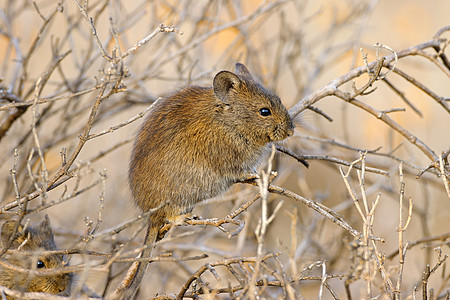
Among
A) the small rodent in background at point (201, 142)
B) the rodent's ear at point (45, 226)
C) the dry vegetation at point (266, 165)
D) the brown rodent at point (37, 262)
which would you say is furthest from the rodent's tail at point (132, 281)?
the rodent's ear at point (45, 226)

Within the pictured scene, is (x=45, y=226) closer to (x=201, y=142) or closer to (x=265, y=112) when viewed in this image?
(x=201, y=142)

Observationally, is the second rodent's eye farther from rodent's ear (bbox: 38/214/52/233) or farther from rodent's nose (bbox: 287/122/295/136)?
rodent's ear (bbox: 38/214/52/233)

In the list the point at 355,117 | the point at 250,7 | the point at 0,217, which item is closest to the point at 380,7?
the point at 355,117

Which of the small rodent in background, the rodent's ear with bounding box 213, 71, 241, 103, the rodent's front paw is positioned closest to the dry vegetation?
the rodent's front paw

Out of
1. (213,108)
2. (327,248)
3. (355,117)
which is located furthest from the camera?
(355,117)

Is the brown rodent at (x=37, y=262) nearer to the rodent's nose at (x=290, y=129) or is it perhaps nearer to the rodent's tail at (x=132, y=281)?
the rodent's tail at (x=132, y=281)

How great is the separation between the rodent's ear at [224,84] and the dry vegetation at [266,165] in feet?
1.71

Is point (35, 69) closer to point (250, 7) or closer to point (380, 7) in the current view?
point (250, 7)

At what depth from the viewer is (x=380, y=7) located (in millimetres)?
12273

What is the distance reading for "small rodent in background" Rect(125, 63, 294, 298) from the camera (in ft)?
13.3

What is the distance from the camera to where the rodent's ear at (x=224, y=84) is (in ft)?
13.8

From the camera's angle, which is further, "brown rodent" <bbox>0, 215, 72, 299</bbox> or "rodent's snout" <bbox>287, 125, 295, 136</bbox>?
"rodent's snout" <bbox>287, 125, 295, 136</bbox>

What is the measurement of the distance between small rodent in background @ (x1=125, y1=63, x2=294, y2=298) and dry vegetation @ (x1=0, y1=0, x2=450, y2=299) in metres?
0.25

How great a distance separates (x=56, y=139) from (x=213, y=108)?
7.62 feet
